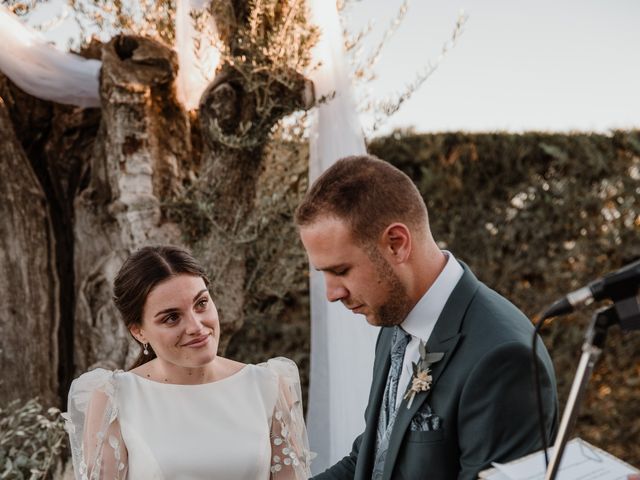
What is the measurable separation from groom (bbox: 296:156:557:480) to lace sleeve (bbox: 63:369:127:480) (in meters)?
1.15

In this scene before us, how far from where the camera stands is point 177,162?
13.5 ft

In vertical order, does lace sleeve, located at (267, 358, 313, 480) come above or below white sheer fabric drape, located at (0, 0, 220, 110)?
below

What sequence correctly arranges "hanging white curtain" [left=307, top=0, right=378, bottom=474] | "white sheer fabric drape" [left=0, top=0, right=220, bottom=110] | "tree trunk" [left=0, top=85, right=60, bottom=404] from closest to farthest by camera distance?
"hanging white curtain" [left=307, top=0, right=378, bottom=474], "white sheer fabric drape" [left=0, top=0, right=220, bottom=110], "tree trunk" [left=0, top=85, right=60, bottom=404]

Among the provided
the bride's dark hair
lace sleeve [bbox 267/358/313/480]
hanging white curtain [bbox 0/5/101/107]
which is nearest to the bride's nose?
the bride's dark hair

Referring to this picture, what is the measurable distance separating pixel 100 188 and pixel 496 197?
116 inches

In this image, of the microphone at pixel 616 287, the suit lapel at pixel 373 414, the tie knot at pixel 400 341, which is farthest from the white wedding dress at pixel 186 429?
the microphone at pixel 616 287

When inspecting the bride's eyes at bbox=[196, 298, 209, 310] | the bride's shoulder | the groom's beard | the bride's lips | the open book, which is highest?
the groom's beard

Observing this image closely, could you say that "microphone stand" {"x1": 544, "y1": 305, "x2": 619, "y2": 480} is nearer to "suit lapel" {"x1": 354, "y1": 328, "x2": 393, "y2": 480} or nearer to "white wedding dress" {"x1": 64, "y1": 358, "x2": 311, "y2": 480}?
"suit lapel" {"x1": 354, "y1": 328, "x2": 393, "y2": 480}

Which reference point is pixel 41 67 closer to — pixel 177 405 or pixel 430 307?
pixel 177 405

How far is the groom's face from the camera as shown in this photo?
74.2 inches

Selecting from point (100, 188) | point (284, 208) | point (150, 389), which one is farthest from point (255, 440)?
point (100, 188)

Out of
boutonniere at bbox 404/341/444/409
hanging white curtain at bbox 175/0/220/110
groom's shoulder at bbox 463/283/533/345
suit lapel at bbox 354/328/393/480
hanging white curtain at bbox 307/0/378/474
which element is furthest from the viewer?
hanging white curtain at bbox 175/0/220/110

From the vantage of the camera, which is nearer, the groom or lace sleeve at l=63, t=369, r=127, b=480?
the groom


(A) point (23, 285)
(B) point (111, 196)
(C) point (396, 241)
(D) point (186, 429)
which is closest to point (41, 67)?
(B) point (111, 196)
